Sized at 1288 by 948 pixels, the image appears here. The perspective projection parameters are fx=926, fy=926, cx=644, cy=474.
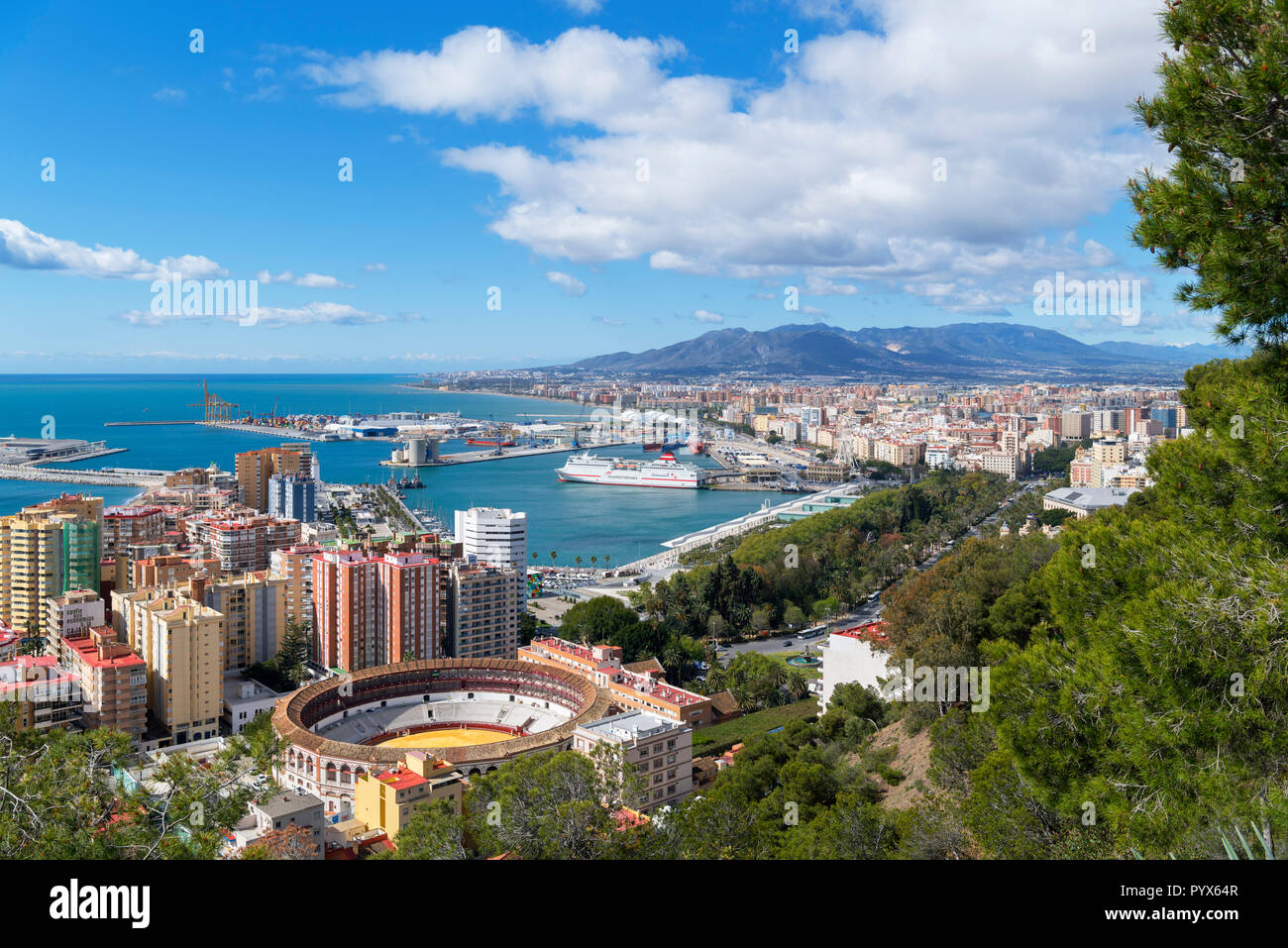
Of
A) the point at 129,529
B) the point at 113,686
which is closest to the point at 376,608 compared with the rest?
the point at 113,686

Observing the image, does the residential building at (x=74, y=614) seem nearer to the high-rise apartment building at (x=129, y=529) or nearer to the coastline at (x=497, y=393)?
the high-rise apartment building at (x=129, y=529)

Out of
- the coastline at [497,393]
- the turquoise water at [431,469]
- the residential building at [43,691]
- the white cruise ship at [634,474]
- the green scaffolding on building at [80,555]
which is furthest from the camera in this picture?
the coastline at [497,393]

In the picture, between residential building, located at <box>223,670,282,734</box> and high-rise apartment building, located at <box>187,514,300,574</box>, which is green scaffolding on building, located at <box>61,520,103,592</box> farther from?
residential building, located at <box>223,670,282,734</box>

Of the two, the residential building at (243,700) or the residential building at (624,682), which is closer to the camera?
the residential building at (624,682)

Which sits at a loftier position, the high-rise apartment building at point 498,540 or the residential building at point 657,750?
the high-rise apartment building at point 498,540

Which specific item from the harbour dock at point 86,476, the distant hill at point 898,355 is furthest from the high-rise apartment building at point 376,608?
the distant hill at point 898,355

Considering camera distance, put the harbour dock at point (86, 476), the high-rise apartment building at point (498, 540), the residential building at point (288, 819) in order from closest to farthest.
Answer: the residential building at point (288, 819), the high-rise apartment building at point (498, 540), the harbour dock at point (86, 476)
